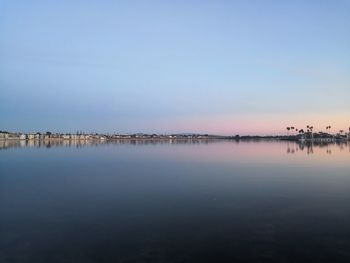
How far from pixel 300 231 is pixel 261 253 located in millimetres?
3039

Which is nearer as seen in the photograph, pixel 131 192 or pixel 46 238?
pixel 46 238

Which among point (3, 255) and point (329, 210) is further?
point (329, 210)

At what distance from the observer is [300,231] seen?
1338cm

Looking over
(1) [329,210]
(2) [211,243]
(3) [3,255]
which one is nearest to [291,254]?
(2) [211,243]

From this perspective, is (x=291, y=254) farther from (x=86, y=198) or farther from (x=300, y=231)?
(x=86, y=198)

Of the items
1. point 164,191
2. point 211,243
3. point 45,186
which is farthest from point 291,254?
point 45,186

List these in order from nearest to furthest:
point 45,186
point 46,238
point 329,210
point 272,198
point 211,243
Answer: point 211,243 < point 46,238 < point 329,210 < point 272,198 < point 45,186

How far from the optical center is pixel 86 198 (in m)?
20.2

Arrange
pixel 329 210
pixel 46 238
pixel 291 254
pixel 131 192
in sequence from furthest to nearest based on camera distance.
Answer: pixel 131 192 → pixel 329 210 → pixel 46 238 → pixel 291 254

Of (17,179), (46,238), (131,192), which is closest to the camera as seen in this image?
(46,238)

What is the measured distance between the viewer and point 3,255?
10945 mm

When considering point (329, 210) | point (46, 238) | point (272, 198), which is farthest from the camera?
point (272, 198)

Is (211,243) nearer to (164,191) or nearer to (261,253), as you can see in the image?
(261,253)

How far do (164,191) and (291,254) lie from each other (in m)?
12.1
